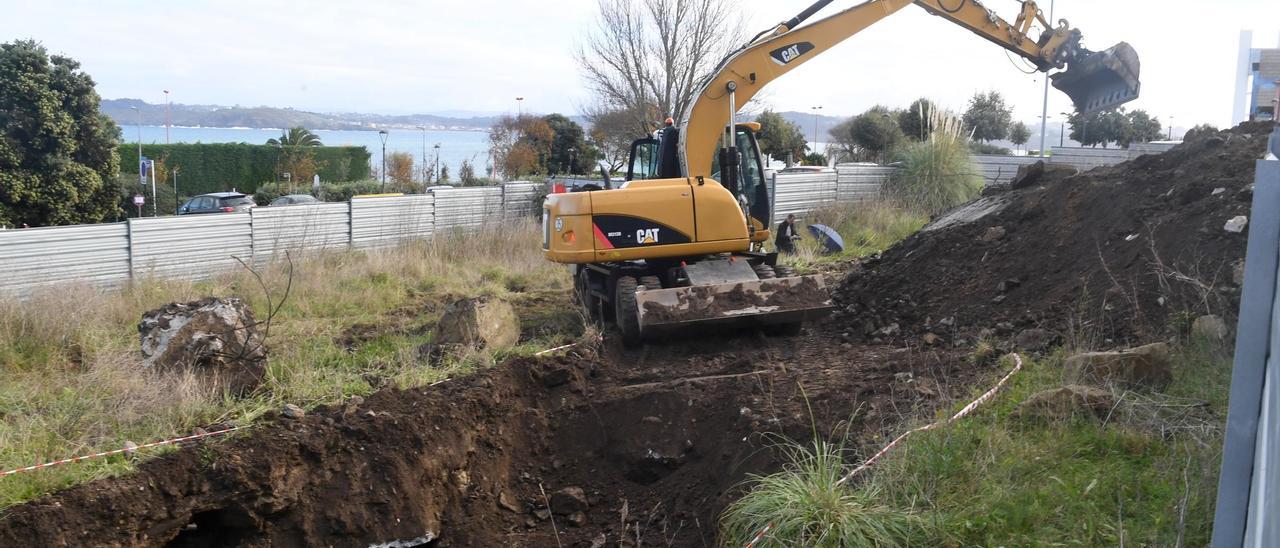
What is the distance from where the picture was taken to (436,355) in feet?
28.6

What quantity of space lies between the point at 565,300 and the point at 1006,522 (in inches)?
324

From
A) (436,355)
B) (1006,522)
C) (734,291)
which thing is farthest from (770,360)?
(1006,522)

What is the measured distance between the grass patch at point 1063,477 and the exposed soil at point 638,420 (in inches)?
30.7

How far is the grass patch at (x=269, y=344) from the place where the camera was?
6.31 metres

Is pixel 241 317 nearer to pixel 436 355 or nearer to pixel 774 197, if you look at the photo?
pixel 436 355

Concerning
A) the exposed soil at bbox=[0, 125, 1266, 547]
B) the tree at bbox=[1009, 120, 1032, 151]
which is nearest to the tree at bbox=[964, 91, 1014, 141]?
the tree at bbox=[1009, 120, 1032, 151]

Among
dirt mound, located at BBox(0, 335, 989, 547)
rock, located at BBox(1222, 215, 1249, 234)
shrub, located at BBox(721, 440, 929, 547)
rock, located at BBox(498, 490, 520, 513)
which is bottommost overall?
rock, located at BBox(498, 490, 520, 513)

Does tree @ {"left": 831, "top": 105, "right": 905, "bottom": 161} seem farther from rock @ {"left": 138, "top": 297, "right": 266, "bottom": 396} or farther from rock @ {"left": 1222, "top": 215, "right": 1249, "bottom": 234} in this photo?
rock @ {"left": 138, "top": 297, "right": 266, "bottom": 396}

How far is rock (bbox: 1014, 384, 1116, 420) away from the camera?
18.1 ft

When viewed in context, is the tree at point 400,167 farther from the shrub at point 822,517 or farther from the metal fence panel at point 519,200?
the shrub at point 822,517

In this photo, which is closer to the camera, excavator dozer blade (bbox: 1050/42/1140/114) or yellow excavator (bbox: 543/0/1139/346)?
yellow excavator (bbox: 543/0/1139/346)

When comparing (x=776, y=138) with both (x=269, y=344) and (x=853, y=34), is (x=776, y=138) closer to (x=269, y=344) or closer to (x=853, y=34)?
(x=853, y=34)

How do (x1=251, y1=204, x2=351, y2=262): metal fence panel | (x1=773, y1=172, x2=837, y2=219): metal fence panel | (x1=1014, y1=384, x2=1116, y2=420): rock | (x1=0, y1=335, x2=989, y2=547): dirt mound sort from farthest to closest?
(x1=773, y1=172, x2=837, y2=219): metal fence panel, (x1=251, y1=204, x2=351, y2=262): metal fence panel, (x1=0, y1=335, x2=989, y2=547): dirt mound, (x1=1014, y1=384, x2=1116, y2=420): rock

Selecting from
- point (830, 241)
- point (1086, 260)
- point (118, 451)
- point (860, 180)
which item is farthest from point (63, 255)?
point (860, 180)
